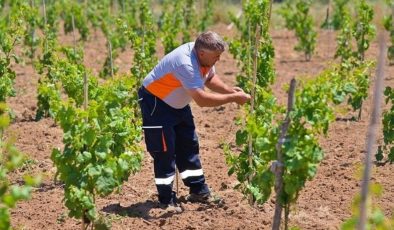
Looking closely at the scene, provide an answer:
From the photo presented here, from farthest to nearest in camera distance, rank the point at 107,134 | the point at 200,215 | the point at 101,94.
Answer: the point at 200,215
the point at 101,94
the point at 107,134

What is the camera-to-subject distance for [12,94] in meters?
9.03

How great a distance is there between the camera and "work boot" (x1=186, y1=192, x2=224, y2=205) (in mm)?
7204

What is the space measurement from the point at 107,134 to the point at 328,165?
3.56 m

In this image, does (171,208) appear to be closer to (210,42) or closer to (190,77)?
(190,77)

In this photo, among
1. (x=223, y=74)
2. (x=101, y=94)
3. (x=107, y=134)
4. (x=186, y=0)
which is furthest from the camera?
(x=186, y=0)

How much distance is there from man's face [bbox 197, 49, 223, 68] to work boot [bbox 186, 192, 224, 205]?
1.28m

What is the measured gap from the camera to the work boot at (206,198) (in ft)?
23.6

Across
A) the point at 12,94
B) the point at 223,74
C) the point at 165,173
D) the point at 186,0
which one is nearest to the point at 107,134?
the point at 165,173

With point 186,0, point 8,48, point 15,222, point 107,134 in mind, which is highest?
point 186,0

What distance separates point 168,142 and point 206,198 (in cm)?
76

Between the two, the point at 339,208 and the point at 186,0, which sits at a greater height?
the point at 186,0

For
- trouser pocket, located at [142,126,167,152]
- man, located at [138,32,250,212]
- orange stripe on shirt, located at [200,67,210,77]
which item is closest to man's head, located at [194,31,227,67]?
man, located at [138,32,250,212]

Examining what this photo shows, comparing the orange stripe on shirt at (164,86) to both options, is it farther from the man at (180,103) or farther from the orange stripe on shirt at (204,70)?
the orange stripe on shirt at (204,70)

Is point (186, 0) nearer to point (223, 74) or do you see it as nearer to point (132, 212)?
point (223, 74)
